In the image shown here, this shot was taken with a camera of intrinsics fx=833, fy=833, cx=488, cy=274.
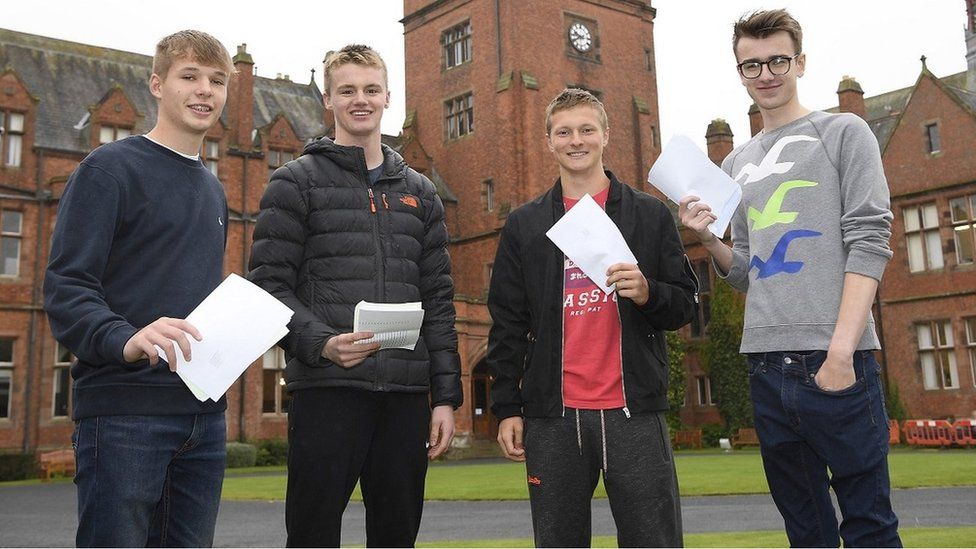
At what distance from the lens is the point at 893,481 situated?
11.7 metres

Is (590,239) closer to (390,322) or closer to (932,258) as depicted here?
(390,322)

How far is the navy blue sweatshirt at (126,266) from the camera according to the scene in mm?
2723

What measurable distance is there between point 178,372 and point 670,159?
2019 mm

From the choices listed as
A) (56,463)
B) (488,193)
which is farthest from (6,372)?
(488,193)

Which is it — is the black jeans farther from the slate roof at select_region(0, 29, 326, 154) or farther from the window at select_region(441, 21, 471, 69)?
the window at select_region(441, 21, 471, 69)

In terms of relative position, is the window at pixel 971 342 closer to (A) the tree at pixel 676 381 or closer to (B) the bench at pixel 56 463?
(A) the tree at pixel 676 381

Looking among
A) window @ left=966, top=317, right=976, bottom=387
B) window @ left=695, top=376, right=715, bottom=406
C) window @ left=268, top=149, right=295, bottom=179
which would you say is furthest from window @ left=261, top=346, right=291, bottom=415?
window @ left=966, top=317, right=976, bottom=387

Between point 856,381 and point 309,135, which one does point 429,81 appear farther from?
point 856,381

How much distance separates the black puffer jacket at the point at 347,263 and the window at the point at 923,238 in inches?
958

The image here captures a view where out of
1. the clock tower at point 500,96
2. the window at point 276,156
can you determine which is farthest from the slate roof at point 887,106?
the window at point 276,156

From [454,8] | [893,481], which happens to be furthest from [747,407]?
[454,8]

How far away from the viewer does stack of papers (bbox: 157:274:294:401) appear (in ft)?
9.24

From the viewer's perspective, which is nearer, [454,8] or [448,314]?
[448,314]

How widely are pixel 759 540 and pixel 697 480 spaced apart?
661 cm
